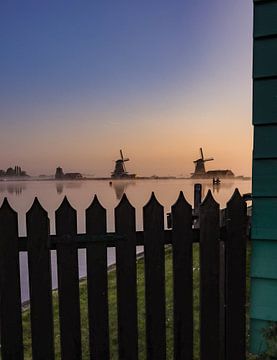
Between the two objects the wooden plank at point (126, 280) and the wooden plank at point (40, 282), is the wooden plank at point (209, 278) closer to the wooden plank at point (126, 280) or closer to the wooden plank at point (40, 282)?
the wooden plank at point (126, 280)

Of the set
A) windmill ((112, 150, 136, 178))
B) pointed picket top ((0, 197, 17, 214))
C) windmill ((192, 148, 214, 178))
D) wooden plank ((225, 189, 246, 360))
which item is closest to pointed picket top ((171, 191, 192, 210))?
wooden plank ((225, 189, 246, 360))

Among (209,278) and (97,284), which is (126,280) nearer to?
(97,284)

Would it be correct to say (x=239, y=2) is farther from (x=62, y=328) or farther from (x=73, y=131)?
(x=73, y=131)

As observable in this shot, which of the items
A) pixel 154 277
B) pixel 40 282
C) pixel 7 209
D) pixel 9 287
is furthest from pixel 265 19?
pixel 9 287

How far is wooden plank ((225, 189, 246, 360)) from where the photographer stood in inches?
81.0

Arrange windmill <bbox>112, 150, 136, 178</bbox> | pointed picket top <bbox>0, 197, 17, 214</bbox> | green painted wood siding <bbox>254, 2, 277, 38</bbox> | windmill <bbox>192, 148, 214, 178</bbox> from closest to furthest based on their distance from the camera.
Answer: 1. green painted wood siding <bbox>254, 2, 277, 38</bbox>
2. pointed picket top <bbox>0, 197, 17, 214</bbox>
3. windmill <bbox>192, 148, 214, 178</bbox>
4. windmill <bbox>112, 150, 136, 178</bbox>

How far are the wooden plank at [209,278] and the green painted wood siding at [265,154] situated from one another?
9.3 inches

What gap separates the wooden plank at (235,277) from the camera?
6.75 feet

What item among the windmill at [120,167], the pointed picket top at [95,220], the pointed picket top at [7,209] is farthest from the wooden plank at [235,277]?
the windmill at [120,167]

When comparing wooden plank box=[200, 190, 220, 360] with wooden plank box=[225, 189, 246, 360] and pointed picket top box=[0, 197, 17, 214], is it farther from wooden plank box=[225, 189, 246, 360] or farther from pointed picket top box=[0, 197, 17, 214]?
pointed picket top box=[0, 197, 17, 214]

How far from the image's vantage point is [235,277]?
2121 mm

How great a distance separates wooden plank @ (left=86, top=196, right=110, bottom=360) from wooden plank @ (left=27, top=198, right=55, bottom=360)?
0.26 m

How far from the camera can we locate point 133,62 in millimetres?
11266

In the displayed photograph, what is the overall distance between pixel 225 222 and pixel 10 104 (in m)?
19.1
